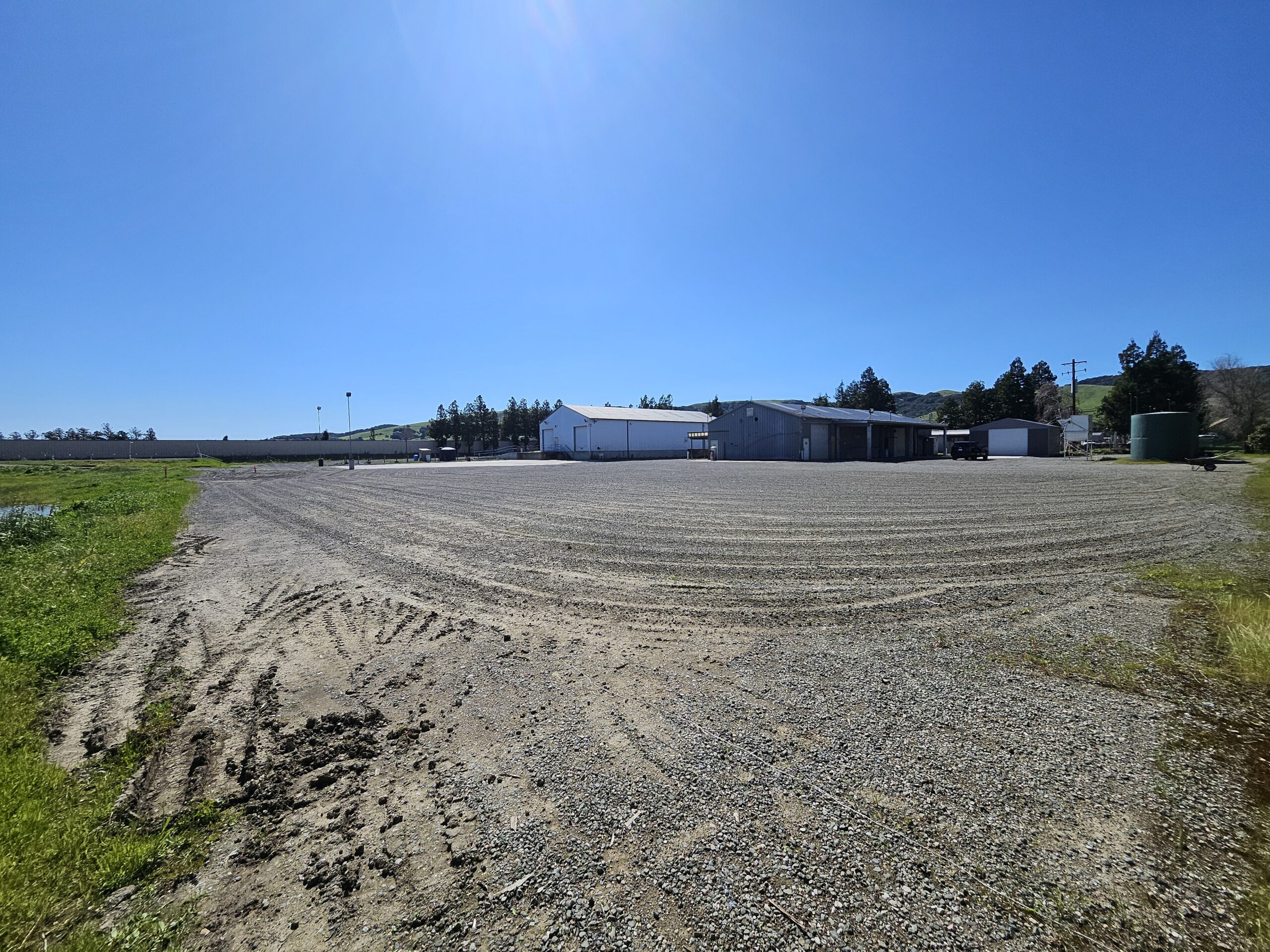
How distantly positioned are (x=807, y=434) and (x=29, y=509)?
1836 inches

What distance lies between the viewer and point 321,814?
120 inches

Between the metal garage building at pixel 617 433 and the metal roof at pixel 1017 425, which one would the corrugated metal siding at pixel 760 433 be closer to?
the metal garage building at pixel 617 433

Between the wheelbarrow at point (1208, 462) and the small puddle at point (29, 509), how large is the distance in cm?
4854

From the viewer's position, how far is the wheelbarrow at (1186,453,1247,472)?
89.5 feet

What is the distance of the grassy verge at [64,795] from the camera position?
2266 mm

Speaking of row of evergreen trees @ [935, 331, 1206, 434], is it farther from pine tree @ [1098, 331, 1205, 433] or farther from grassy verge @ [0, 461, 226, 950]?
grassy verge @ [0, 461, 226, 950]

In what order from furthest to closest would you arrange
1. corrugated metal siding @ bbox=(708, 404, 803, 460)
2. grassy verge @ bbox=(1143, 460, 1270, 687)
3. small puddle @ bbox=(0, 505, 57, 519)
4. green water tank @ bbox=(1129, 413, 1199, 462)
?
1. corrugated metal siding @ bbox=(708, 404, 803, 460)
2. green water tank @ bbox=(1129, 413, 1199, 462)
3. small puddle @ bbox=(0, 505, 57, 519)
4. grassy verge @ bbox=(1143, 460, 1270, 687)

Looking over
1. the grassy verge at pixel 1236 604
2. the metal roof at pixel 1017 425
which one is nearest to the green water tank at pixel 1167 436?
the metal roof at pixel 1017 425

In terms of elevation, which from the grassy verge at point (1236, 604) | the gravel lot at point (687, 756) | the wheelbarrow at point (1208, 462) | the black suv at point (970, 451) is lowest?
the gravel lot at point (687, 756)

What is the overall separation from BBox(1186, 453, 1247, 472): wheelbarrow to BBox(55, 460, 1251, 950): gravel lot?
27.4 m

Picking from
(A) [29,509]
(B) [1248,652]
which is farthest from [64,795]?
(A) [29,509]

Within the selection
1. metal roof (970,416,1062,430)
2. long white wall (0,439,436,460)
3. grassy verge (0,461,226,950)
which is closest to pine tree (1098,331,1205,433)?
metal roof (970,416,1062,430)

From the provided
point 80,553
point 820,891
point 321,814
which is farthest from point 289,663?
point 80,553

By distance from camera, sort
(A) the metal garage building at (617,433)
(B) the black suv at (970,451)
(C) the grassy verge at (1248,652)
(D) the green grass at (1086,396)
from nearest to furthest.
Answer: (C) the grassy verge at (1248,652) < (B) the black suv at (970,451) < (A) the metal garage building at (617,433) < (D) the green grass at (1086,396)
